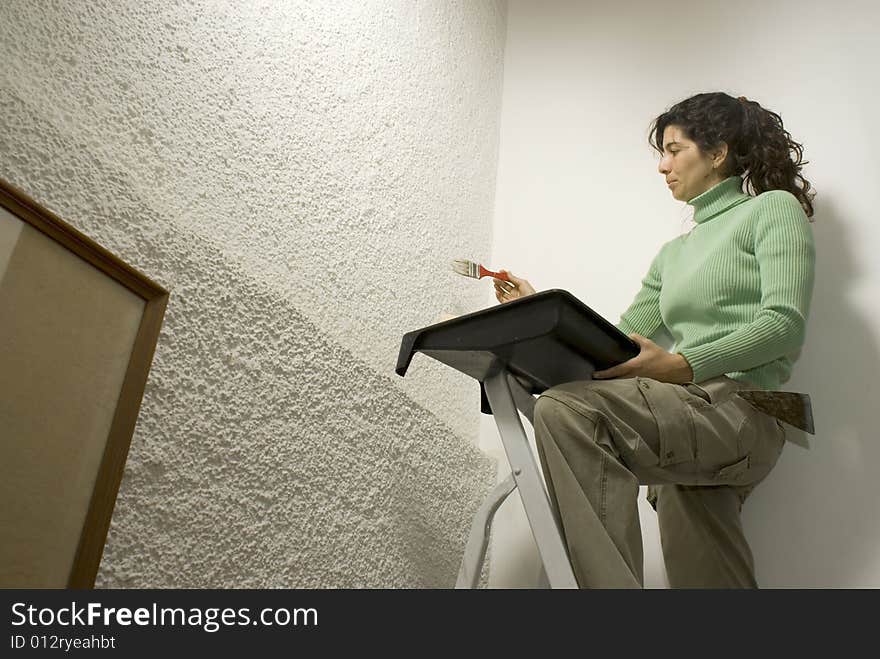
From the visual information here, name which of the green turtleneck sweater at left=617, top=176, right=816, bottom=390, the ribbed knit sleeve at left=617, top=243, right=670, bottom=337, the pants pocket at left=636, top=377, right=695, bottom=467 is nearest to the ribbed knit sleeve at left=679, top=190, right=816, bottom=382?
the green turtleneck sweater at left=617, top=176, right=816, bottom=390

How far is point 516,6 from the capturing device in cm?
248

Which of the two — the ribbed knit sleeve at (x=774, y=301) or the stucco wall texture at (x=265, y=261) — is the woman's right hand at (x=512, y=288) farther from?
the ribbed knit sleeve at (x=774, y=301)

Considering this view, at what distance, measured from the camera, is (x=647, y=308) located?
1690 mm

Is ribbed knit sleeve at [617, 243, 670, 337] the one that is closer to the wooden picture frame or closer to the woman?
the woman

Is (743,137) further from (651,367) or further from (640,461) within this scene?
(640,461)

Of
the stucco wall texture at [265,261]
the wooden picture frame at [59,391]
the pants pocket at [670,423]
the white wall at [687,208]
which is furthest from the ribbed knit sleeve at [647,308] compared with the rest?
the wooden picture frame at [59,391]

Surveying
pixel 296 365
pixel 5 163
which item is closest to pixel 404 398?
pixel 296 365

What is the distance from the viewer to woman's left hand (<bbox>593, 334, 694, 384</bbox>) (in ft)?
3.80

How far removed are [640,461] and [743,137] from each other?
87 cm

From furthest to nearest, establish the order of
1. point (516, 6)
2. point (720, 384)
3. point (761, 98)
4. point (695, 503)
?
1. point (516, 6)
2. point (761, 98)
3. point (695, 503)
4. point (720, 384)

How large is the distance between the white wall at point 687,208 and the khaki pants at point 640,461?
0.23 meters

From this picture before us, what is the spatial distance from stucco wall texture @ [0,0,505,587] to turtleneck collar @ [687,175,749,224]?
1.94 feet
